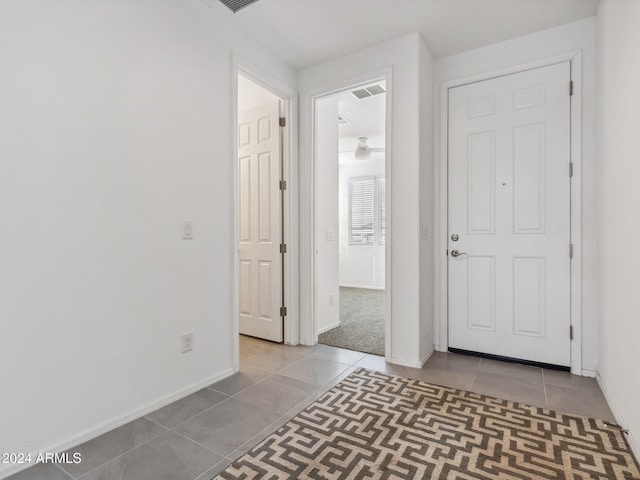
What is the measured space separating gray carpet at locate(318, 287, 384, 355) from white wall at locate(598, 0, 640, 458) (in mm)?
1594

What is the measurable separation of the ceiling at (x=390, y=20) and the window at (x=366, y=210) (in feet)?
13.0

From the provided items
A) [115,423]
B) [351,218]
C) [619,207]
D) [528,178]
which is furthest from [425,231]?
[351,218]

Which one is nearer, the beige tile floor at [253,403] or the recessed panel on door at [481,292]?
the beige tile floor at [253,403]

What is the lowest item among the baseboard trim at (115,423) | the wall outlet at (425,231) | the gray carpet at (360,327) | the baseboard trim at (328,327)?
the gray carpet at (360,327)

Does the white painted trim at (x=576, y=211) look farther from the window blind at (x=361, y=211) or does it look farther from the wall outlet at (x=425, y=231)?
the window blind at (x=361, y=211)

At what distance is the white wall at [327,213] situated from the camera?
3.71 meters

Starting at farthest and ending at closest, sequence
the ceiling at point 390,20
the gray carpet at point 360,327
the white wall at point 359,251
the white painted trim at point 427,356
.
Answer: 1. the white wall at point 359,251
2. the gray carpet at point 360,327
3. the white painted trim at point 427,356
4. the ceiling at point 390,20

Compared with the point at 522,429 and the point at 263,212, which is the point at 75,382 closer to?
the point at 263,212

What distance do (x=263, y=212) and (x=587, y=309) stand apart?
2.80m

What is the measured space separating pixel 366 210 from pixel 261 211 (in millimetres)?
3885

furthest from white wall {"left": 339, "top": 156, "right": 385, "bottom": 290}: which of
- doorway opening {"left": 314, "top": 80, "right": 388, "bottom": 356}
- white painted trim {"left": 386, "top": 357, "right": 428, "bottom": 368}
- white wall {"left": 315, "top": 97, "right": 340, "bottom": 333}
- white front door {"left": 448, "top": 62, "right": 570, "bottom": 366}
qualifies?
white painted trim {"left": 386, "top": 357, "right": 428, "bottom": 368}

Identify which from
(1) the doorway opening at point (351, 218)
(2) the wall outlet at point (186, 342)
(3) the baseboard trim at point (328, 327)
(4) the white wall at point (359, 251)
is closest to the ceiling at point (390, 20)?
(1) the doorway opening at point (351, 218)

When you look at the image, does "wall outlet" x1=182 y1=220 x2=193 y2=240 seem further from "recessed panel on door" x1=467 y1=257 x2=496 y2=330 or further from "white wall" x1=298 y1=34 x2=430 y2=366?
"recessed panel on door" x1=467 y1=257 x2=496 y2=330

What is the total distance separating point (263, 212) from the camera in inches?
132
